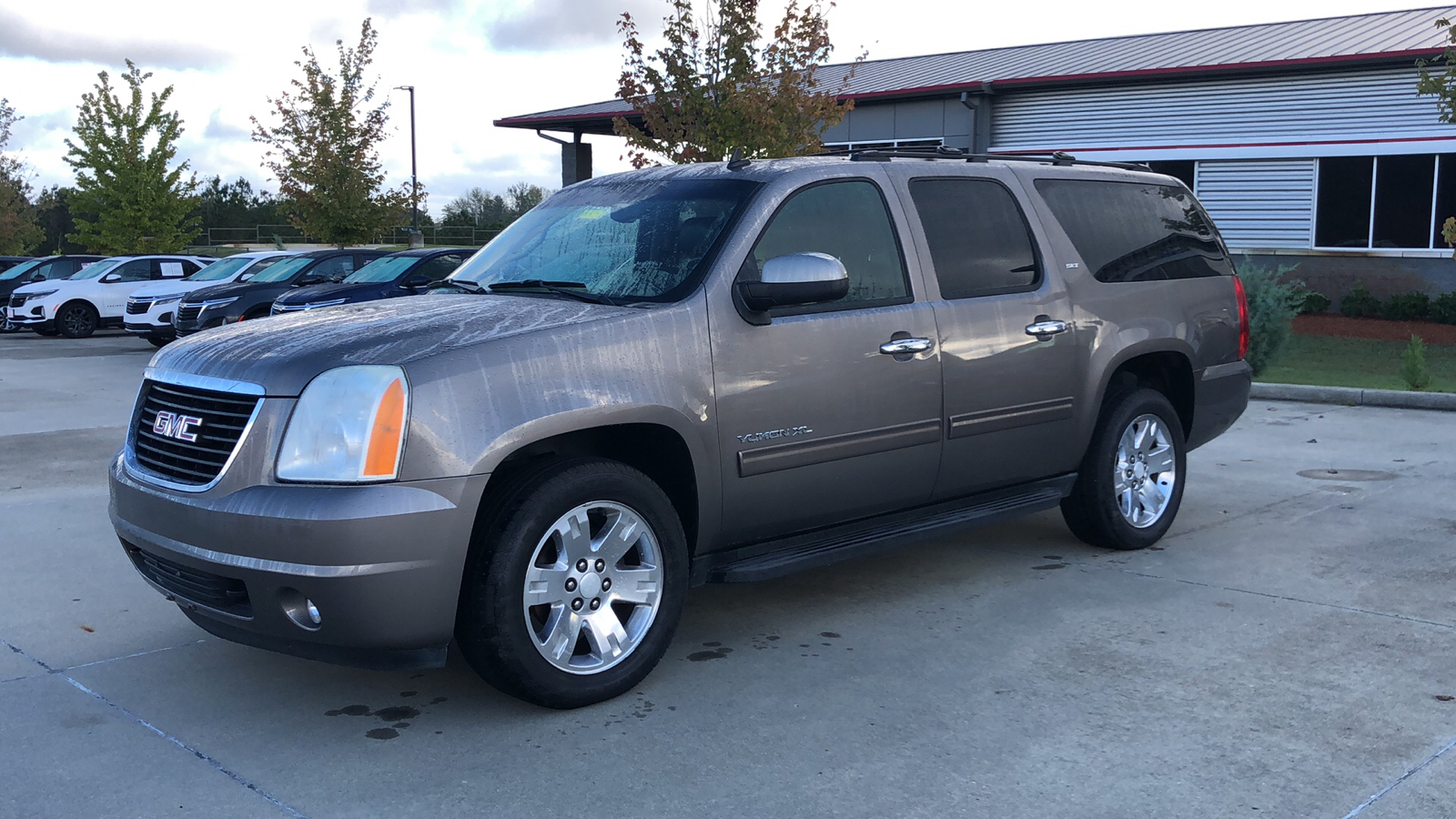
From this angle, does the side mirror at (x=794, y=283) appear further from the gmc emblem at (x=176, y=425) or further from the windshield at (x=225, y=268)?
the windshield at (x=225, y=268)

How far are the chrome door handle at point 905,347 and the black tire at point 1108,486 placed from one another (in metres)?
1.42

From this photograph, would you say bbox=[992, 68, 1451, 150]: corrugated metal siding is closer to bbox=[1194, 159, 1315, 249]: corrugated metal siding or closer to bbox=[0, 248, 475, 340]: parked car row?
bbox=[1194, 159, 1315, 249]: corrugated metal siding

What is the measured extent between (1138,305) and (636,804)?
12.9 feet

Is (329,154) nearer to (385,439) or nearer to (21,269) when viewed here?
(21,269)

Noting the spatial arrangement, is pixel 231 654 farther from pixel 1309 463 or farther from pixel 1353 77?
pixel 1353 77

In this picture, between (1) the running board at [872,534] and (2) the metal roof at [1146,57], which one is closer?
(1) the running board at [872,534]

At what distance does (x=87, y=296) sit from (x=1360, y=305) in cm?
2259

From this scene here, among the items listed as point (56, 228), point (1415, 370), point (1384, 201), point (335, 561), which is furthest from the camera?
point (56, 228)

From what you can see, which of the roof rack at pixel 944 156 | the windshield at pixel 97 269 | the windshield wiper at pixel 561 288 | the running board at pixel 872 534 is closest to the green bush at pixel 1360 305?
the roof rack at pixel 944 156

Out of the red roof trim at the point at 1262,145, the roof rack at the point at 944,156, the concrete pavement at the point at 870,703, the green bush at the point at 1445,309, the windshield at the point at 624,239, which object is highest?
the red roof trim at the point at 1262,145

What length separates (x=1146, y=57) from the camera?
23.8m

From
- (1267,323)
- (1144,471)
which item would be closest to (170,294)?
(1267,323)

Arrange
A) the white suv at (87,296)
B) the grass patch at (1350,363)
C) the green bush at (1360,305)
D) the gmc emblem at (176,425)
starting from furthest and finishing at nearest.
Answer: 1. the white suv at (87,296)
2. the green bush at (1360,305)
3. the grass patch at (1350,363)
4. the gmc emblem at (176,425)

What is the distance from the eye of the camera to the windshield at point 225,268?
70.9 feet
